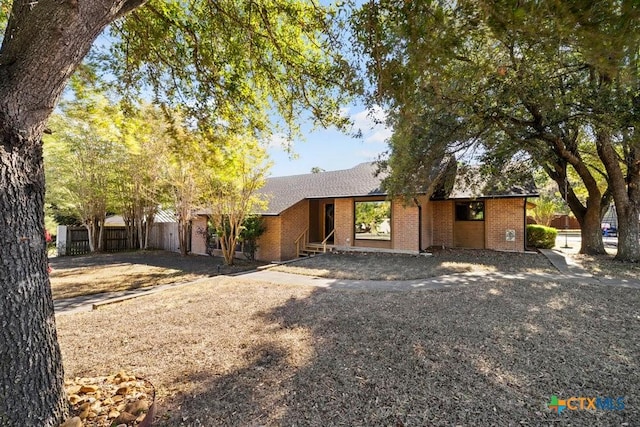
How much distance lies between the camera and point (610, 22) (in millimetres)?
2355

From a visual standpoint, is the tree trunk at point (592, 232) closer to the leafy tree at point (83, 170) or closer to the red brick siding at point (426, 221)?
the red brick siding at point (426, 221)

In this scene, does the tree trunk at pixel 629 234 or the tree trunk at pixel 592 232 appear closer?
the tree trunk at pixel 629 234

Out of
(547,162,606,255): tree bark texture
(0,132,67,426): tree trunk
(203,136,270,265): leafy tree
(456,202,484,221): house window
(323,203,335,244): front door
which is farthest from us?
(323,203,335,244): front door

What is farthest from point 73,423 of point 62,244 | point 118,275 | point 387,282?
point 62,244

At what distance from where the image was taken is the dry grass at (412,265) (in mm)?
8788

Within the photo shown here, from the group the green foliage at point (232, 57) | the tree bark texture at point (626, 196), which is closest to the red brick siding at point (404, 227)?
the tree bark texture at point (626, 196)

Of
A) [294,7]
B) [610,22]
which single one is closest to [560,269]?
[610,22]

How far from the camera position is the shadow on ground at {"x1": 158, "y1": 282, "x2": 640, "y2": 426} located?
2539mm

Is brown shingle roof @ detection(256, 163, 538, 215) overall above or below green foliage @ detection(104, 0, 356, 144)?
below

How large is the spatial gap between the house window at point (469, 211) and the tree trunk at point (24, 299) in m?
15.3

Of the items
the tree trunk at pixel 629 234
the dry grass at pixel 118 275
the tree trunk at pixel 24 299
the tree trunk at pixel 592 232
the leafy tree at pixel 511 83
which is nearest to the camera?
the tree trunk at pixel 24 299

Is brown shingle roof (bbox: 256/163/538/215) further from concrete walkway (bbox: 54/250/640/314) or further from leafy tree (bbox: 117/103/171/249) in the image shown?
leafy tree (bbox: 117/103/171/249)

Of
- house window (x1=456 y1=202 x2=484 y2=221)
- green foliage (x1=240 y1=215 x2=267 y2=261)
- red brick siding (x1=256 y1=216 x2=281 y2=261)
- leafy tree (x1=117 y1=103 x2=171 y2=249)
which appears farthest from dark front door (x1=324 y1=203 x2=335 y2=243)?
leafy tree (x1=117 y1=103 x2=171 y2=249)

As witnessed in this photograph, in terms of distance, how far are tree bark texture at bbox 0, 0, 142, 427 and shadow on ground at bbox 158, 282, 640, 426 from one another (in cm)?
101
